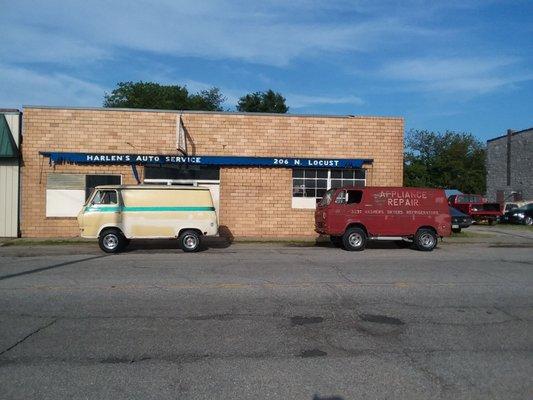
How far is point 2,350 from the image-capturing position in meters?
5.68

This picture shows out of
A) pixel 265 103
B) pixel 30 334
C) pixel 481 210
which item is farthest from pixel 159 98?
pixel 30 334

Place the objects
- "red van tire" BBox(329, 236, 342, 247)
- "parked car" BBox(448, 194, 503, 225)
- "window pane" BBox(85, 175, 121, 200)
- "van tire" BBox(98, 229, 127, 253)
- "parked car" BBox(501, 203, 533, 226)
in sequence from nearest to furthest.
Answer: "van tire" BBox(98, 229, 127, 253)
"red van tire" BBox(329, 236, 342, 247)
"window pane" BBox(85, 175, 121, 200)
"parked car" BBox(448, 194, 503, 225)
"parked car" BBox(501, 203, 533, 226)

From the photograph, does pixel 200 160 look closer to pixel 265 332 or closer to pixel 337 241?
pixel 337 241

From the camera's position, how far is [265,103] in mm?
58438

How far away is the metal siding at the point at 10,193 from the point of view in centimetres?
1934

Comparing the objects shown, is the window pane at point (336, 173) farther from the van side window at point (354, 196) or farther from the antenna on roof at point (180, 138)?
the antenna on roof at point (180, 138)

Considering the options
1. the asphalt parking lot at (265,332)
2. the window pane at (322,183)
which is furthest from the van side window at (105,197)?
the window pane at (322,183)

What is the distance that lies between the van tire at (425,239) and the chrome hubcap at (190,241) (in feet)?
22.8

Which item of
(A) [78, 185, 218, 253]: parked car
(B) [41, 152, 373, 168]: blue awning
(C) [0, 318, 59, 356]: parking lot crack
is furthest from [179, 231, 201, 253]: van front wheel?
(C) [0, 318, 59, 356]: parking lot crack

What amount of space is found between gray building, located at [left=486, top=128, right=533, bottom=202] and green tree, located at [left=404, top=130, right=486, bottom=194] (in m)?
15.4

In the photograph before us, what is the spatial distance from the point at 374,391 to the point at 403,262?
888 cm

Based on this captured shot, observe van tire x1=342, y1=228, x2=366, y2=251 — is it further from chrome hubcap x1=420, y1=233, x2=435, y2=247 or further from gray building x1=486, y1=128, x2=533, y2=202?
gray building x1=486, y1=128, x2=533, y2=202

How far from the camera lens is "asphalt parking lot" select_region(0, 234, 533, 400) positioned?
4793mm

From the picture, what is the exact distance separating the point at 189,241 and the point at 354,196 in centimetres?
534
